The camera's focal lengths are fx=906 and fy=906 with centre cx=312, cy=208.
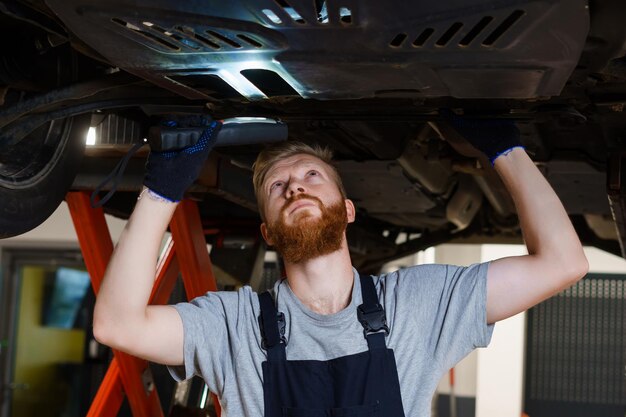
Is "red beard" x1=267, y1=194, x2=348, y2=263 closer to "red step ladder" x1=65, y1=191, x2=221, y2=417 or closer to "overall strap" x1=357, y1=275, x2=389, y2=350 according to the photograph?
"overall strap" x1=357, y1=275, x2=389, y2=350

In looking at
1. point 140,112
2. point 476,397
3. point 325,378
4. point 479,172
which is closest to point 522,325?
point 476,397

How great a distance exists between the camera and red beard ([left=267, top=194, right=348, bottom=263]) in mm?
1787

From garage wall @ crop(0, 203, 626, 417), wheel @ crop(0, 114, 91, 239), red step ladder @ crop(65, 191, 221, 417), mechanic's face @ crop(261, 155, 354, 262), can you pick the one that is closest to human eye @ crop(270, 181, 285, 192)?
mechanic's face @ crop(261, 155, 354, 262)

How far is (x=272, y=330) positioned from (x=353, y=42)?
2.02 ft

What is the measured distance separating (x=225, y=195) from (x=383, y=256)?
6.37ft

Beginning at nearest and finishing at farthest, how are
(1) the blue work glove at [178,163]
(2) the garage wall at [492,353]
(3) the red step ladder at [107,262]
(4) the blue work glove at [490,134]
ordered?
(1) the blue work glove at [178,163]
(4) the blue work glove at [490,134]
(3) the red step ladder at [107,262]
(2) the garage wall at [492,353]

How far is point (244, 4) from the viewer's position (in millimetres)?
1351

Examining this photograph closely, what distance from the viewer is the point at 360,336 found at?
176 cm

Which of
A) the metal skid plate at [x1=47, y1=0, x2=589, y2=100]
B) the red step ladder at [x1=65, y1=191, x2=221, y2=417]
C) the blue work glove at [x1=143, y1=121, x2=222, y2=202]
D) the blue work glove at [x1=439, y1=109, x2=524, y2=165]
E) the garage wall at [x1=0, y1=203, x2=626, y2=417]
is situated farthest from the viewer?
the garage wall at [x1=0, y1=203, x2=626, y2=417]

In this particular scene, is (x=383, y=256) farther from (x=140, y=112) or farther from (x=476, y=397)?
(x=476, y=397)

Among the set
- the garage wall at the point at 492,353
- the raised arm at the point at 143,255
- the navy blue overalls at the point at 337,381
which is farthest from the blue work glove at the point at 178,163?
the garage wall at the point at 492,353

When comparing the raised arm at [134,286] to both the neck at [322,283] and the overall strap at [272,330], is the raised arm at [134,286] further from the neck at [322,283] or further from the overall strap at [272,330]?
the neck at [322,283]

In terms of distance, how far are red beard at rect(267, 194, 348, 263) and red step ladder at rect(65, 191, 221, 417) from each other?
1.37m

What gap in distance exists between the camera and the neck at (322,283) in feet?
6.02
